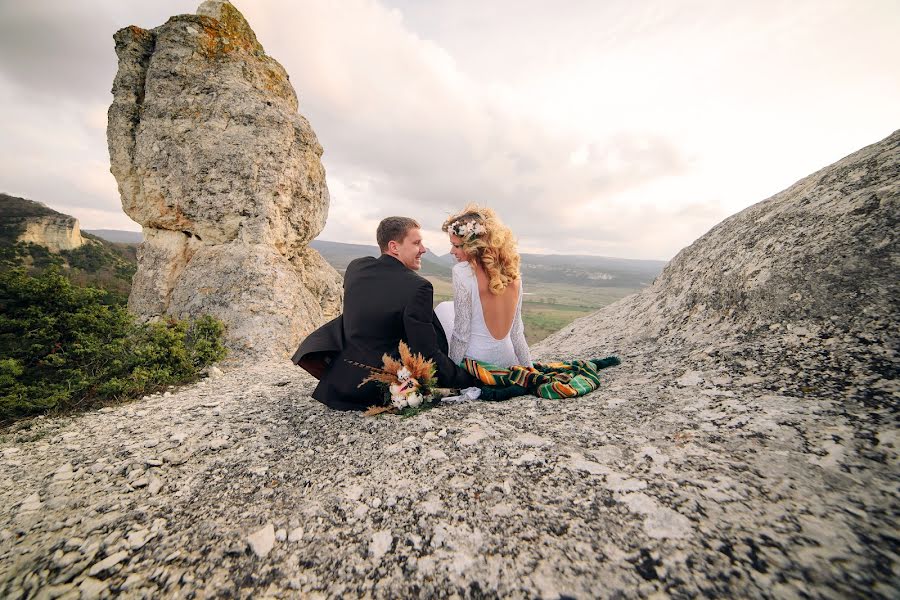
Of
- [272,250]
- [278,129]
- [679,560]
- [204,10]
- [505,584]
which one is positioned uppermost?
[204,10]

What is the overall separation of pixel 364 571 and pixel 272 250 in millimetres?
10689

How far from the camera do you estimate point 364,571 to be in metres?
A: 2.21

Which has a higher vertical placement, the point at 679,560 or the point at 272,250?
the point at 272,250

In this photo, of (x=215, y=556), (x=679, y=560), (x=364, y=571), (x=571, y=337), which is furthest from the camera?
(x=571, y=337)

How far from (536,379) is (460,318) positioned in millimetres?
1467

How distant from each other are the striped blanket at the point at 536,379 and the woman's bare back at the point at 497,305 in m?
0.59

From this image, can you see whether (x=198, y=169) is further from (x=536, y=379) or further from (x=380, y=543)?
(x=380, y=543)

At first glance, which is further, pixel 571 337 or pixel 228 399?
pixel 571 337

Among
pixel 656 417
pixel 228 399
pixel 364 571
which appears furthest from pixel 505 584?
pixel 228 399

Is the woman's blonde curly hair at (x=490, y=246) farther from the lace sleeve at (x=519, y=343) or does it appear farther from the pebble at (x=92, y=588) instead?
the pebble at (x=92, y=588)

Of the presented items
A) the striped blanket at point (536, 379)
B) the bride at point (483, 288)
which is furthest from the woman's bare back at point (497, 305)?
the striped blanket at point (536, 379)

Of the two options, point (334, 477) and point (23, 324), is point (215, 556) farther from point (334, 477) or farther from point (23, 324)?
point (23, 324)

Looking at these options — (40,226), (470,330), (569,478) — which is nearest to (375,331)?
(470,330)

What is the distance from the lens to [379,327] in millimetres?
4742
